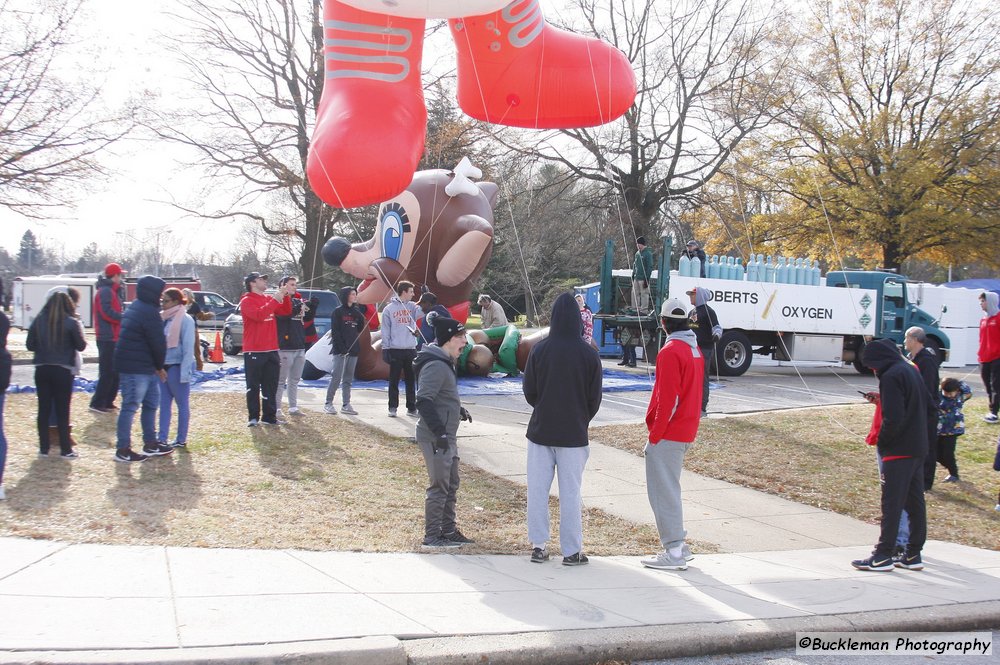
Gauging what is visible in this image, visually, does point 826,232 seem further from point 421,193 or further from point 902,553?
point 902,553

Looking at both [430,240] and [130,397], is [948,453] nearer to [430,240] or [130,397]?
[130,397]

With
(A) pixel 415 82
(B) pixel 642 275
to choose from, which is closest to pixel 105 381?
(A) pixel 415 82

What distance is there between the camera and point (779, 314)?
19.2 m

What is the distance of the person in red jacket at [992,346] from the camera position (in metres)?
11.7

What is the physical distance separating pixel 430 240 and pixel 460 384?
108 inches

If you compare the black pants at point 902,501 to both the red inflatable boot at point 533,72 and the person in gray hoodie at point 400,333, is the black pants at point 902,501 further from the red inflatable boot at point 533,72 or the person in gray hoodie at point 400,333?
the person in gray hoodie at point 400,333

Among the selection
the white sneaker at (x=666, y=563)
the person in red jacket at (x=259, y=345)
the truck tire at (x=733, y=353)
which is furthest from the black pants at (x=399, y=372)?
the truck tire at (x=733, y=353)

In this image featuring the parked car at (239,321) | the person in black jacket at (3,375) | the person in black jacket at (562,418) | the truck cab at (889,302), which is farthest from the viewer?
the parked car at (239,321)

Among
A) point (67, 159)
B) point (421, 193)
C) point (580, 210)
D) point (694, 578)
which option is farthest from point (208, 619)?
point (580, 210)

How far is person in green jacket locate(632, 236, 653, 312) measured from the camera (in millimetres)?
17469

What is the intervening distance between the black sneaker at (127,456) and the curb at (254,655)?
4.63 meters

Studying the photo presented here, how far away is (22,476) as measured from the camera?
7.41 meters

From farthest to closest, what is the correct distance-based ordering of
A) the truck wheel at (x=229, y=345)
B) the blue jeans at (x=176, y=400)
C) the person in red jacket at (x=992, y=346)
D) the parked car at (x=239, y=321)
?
the truck wheel at (x=229, y=345) < the parked car at (x=239, y=321) < the person in red jacket at (x=992, y=346) < the blue jeans at (x=176, y=400)

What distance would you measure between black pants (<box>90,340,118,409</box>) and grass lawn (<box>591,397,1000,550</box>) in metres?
6.27
